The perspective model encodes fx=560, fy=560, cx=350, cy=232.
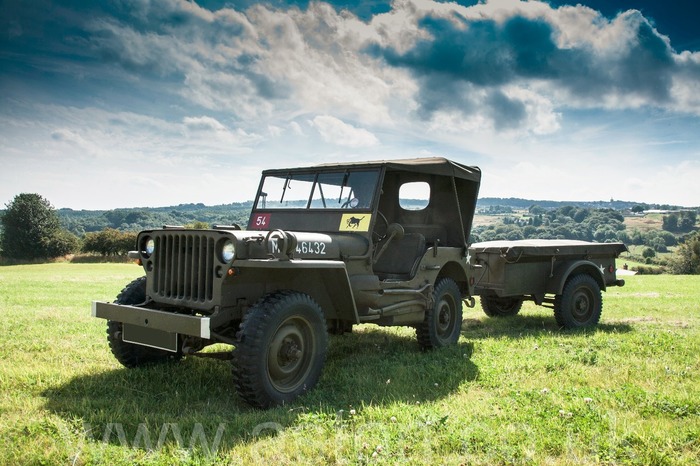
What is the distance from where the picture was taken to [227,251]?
195 inches

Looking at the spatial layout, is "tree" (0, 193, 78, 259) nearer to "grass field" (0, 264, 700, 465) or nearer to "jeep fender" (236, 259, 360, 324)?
"grass field" (0, 264, 700, 465)

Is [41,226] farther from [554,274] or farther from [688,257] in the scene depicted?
[688,257]

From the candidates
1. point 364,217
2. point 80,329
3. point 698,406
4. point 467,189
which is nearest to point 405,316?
point 364,217

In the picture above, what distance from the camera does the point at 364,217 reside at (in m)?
6.67

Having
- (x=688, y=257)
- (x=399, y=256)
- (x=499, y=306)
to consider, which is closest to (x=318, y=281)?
(x=399, y=256)

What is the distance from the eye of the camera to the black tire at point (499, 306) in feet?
36.1

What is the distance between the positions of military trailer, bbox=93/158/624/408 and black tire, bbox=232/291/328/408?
0.04 ft

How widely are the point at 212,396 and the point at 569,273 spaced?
6745 millimetres

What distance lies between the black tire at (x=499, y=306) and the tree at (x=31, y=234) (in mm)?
62174

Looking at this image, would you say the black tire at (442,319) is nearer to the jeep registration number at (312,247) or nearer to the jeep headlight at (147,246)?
the jeep registration number at (312,247)

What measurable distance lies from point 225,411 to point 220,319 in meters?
0.81

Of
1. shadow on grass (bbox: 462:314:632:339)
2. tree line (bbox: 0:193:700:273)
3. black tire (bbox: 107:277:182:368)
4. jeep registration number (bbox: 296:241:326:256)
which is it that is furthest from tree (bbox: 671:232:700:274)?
black tire (bbox: 107:277:182:368)

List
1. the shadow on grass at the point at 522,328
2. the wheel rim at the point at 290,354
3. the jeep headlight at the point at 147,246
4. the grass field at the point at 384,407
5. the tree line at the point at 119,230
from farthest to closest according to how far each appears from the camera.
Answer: the tree line at the point at 119,230
the shadow on grass at the point at 522,328
the jeep headlight at the point at 147,246
the wheel rim at the point at 290,354
the grass field at the point at 384,407

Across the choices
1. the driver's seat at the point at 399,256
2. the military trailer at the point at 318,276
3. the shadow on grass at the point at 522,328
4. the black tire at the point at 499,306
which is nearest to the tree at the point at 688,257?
the black tire at the point at 499,306
